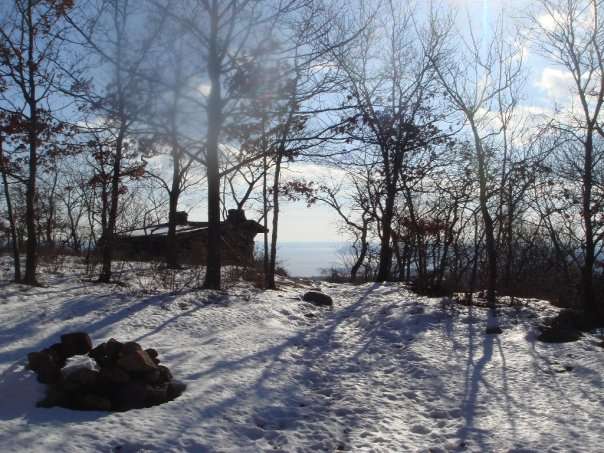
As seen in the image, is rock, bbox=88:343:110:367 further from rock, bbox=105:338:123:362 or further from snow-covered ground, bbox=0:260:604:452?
snow-covered ground, bbox=0:260:604:452

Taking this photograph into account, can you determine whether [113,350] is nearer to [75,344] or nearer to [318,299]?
[75,344]

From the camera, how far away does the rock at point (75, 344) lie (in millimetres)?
5977

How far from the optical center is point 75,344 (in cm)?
601

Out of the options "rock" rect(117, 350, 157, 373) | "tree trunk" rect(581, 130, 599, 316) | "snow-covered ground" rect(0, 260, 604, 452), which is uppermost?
"tree trunk" rect(581, 130, 599, 316)

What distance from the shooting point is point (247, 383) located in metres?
6.10

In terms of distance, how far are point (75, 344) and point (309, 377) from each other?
3.03 m

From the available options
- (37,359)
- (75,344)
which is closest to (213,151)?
(75,344)

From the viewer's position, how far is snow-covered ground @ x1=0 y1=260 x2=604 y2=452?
183 inches

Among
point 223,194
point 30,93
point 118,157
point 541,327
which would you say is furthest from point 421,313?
point 223,194

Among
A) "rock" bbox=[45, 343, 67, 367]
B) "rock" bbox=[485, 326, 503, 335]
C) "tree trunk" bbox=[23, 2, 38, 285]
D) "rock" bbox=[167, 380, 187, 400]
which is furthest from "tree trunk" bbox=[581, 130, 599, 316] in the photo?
"tree trunk" bbox=[23, 2, 38, 285]

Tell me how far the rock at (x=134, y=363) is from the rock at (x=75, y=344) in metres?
0.84

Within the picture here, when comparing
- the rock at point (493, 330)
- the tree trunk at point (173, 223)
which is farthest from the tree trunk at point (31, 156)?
the rock at point (493, 330)

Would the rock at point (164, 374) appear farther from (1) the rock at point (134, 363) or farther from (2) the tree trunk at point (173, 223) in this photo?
(2) the tree trunk at point (173, 223)

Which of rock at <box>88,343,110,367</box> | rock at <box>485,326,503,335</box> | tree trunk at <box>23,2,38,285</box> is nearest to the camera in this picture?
rock at <box>88,343,110,367</box>
